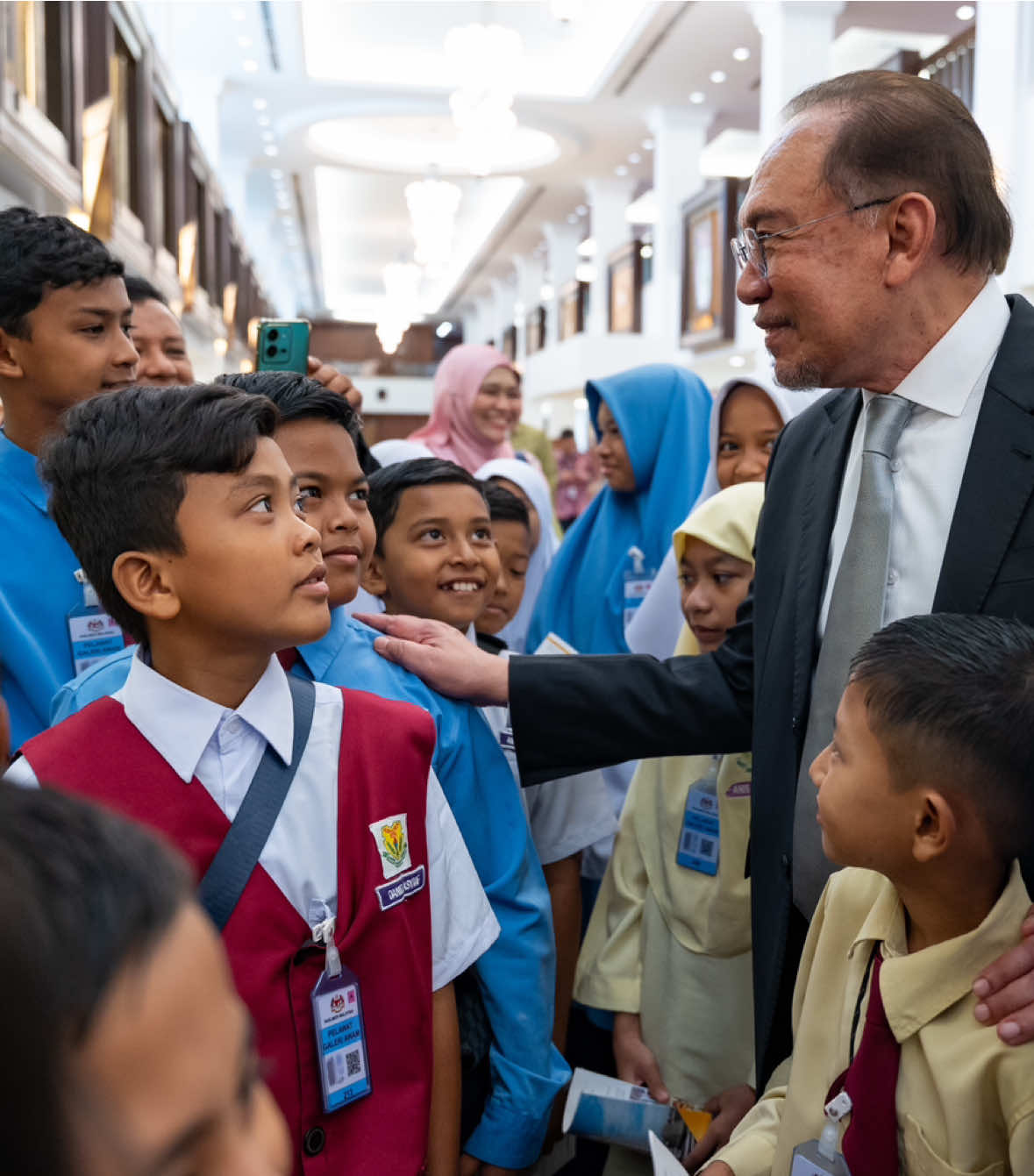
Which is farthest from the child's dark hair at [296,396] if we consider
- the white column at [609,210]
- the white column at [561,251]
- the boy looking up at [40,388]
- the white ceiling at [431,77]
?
the white column at [561,251]

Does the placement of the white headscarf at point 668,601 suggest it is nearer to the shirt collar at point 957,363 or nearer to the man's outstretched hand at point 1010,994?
the shirt collar at point 957,363

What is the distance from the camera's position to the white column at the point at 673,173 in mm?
13438

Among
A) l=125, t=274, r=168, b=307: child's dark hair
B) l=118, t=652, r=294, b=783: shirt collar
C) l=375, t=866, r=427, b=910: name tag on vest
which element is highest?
l=125, t=274, r=168, b=307: child's dark hair

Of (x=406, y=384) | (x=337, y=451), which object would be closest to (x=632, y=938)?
(x=337, y=451)

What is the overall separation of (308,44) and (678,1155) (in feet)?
44.8

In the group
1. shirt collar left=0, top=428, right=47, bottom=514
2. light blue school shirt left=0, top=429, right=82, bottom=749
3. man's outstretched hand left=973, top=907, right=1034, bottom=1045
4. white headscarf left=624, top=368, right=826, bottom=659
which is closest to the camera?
man's outstretched hand left=973, top=907, right=1034, bottom=1045

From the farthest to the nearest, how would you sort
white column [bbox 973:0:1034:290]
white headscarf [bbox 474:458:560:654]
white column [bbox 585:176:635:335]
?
white column [bbox 585:176:635:335] < white column [bbox 973:0:1034:290] < white headscarf [bbox 474:458:560:654]

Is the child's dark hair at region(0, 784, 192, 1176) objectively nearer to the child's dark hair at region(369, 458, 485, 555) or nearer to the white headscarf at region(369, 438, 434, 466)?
the child's dark hair at region(369, 458, 485, 555)

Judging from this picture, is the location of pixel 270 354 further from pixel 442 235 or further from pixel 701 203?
pixel 442 235

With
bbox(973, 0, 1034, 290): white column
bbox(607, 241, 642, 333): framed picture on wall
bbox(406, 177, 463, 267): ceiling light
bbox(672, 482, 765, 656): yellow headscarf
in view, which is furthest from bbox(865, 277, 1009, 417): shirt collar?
bbox(406, 177, 463, 267): ceiling light

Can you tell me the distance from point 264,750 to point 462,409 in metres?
3.91

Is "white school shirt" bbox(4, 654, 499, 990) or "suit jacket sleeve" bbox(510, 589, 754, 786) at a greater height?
"white school shirt" bbox(4, 654, 499, 990)

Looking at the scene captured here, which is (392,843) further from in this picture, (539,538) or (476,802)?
(539,538)

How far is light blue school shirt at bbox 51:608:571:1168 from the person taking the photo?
70.7 inches
